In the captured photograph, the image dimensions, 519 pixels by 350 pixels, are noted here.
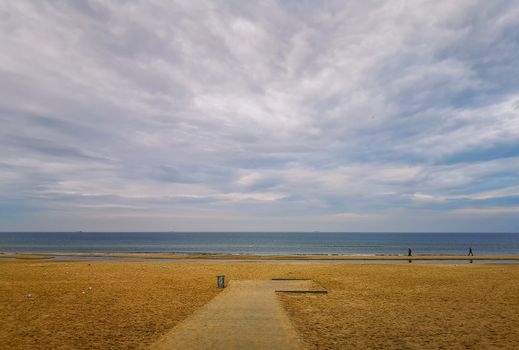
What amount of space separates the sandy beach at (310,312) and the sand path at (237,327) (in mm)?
496

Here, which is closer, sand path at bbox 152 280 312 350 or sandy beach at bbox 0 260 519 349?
sand path at bbox 152 280 312 350

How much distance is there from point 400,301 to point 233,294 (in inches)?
303

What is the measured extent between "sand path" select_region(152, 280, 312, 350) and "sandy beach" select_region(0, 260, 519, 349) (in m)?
0.50

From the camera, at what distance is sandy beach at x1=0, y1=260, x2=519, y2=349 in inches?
410

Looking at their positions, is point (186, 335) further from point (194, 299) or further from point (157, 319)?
point (194, 299)

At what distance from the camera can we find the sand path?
9.58m

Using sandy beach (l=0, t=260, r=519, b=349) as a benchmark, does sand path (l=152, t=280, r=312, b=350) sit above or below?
above

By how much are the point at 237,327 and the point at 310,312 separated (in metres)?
3.73

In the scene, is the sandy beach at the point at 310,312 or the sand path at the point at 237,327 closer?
the sand path at the point at 237,327

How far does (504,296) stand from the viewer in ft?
58.4

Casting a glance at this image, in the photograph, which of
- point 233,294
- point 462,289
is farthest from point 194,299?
point 462,289

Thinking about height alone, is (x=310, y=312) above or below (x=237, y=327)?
below

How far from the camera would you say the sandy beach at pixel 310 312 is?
34.1 ft

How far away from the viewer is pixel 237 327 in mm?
11258
